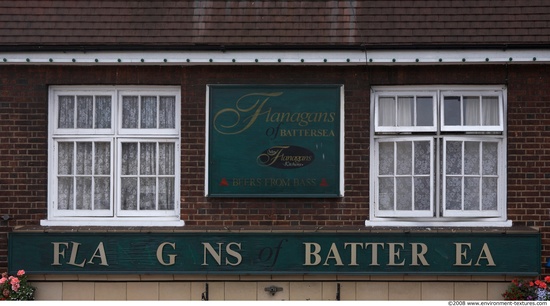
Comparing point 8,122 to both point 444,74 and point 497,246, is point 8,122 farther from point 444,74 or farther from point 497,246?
point 497,246

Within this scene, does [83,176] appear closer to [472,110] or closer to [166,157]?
[166,157]

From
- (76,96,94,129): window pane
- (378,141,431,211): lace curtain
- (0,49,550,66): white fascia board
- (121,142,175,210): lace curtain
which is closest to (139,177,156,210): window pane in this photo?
(121,142,175,210): lace curtain

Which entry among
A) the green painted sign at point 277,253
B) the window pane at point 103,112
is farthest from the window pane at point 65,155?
the green painted sign at point 277,253

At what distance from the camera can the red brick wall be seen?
30.5 ft

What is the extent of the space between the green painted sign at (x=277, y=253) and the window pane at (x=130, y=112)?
1436 millimetres

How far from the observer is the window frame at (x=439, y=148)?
368 inches

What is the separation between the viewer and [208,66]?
30.9ft

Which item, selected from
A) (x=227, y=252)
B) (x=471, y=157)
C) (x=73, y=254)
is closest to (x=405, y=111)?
(x=471, y=157)

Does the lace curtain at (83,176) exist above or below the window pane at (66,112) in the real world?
below

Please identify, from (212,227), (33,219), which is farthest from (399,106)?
(33,219)

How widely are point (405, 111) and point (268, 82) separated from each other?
1.80 m

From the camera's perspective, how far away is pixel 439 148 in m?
9.38

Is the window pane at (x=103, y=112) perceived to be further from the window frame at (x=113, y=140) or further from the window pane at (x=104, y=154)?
the window pane at (x=104, y=154)

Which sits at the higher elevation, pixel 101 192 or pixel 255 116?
pixel 255 116
